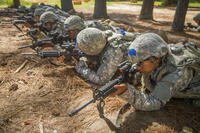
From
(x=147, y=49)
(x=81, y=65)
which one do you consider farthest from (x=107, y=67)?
(x=147, y=49)

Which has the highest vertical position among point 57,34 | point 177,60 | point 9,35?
point 177,60

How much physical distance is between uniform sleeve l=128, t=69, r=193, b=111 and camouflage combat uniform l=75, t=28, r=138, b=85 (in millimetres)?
1486

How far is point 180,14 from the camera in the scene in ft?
39.1

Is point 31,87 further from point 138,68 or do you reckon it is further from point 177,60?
point 177,60

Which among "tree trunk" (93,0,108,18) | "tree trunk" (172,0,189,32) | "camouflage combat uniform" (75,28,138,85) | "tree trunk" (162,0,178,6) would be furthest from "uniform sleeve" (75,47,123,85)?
"tree trunk" (162,0,178,6)

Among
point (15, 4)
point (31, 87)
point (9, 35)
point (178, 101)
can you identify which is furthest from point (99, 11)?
point (178, 101)

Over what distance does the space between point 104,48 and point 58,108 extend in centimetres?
154

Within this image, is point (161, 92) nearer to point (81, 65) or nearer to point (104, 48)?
point (104, 48)

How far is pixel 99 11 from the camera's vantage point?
51.9 feet

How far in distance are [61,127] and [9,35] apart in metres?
7.89

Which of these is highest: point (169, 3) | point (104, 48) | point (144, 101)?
point (104, 48)

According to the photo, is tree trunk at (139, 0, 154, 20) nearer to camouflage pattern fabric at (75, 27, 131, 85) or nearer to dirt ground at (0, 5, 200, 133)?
dirt ground at (0, 5, 200, 133)

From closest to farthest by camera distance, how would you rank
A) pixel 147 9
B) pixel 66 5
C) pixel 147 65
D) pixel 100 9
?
pixel 147 65
pixel 147 9
pixel 100 9
pixel 66 5

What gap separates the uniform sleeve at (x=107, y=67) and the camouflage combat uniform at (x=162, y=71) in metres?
1.27
